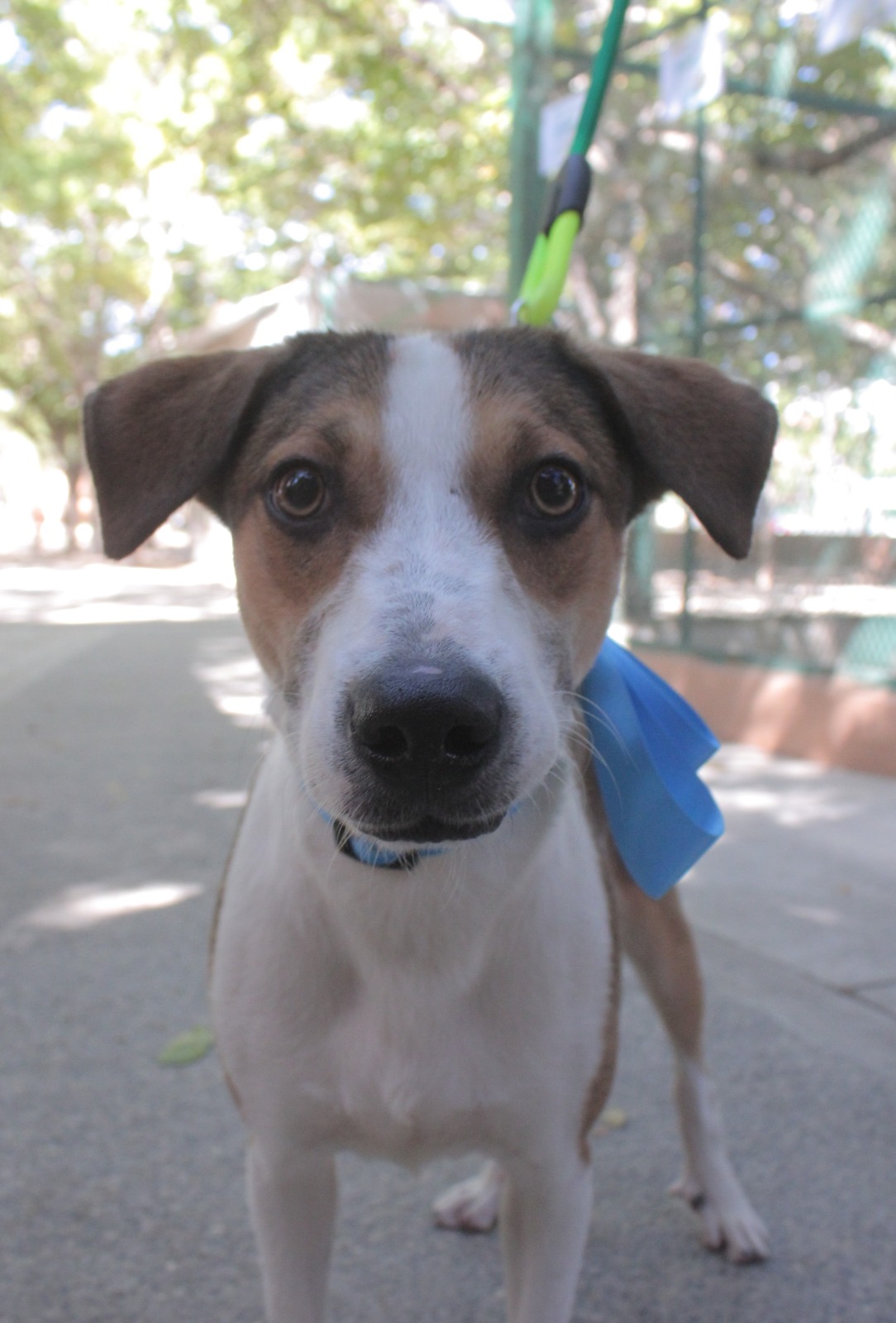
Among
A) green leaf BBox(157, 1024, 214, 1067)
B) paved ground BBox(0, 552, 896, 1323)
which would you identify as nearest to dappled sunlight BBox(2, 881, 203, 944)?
paved ground BBox(0, 552, 896, 1323)

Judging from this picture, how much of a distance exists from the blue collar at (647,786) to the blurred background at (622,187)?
236 centimetres

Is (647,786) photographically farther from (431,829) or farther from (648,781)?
(431,829)

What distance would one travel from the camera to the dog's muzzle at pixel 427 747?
5.16 ft

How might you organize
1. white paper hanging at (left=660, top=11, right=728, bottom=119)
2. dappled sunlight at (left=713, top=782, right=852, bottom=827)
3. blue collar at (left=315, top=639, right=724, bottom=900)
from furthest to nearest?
white paper hanging at (left=660, top=11, right=728, bottom=119) < dappled sunlight at (left=713, top=782, right=852, bottom=827) < blue collar at (left=315, top=639, right=724, bottom=900)

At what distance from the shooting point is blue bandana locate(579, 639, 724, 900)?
241cm

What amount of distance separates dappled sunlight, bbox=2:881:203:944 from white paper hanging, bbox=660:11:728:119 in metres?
5.09

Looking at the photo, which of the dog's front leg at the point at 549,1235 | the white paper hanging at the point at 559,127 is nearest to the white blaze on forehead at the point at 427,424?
the dog's front leg at the point at 549,1235

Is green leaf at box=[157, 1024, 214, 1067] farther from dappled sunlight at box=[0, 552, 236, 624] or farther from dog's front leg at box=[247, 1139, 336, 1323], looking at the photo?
dappled sunlight at box=[0, 552, 236, 624]

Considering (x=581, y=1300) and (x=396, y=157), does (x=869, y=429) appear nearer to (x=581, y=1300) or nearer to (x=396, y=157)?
(x=581, y=1300)

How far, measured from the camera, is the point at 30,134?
21.9 metres

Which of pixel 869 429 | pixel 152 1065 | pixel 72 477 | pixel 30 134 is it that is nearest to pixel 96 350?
pixel 72 477

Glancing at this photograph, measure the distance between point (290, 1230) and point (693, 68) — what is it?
20.8 ft

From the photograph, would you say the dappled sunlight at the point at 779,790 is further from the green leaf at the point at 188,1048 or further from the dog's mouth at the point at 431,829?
the dog's mouth at the point at 431,829

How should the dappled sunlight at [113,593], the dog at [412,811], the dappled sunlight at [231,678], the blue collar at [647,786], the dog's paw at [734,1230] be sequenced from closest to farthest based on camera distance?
the dog at [412,811] → the blue collar at [647,786] → the dog's paw at [734,1230] → the dappled sunlight at [231,678] → the dappled sunlight at [113,593]
